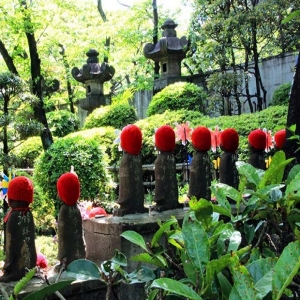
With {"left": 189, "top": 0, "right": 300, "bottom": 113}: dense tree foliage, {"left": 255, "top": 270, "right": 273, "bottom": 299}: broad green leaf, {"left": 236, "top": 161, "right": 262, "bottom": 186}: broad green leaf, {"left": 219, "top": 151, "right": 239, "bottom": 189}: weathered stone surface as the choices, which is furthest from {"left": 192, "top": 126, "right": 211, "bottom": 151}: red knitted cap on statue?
{"left": 189, "top": 0, "right": 300, "bottom": 113}: dense tree foliage

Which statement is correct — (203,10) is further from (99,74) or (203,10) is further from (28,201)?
(28,201)

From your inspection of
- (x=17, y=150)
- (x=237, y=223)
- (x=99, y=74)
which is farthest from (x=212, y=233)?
(x=99, y=74)

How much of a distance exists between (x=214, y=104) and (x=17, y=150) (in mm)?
5281

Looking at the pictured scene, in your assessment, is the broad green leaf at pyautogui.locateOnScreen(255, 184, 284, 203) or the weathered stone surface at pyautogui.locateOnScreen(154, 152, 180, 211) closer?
the broad green leaf at pyautogui.locateOnScreen(255, 184, 284, 203)

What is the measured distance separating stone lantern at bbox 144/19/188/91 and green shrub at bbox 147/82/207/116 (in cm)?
281

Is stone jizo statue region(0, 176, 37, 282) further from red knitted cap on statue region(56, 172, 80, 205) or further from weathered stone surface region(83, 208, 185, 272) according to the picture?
weathered stone surface region(83, 208, 185, 272)

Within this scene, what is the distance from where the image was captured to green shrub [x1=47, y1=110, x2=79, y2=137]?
15.2 meters

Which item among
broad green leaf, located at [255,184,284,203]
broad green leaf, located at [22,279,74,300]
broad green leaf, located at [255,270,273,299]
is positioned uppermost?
broad green leaf, located at [255,184,284,203]

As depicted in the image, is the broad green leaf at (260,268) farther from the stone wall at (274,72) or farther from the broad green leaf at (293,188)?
the stone wall at (274,72)

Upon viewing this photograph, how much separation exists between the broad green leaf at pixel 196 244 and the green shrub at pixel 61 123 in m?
14.2

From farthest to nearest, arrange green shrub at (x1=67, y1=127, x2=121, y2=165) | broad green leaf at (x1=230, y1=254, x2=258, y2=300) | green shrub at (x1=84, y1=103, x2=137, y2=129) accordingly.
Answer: green shrub at (x1=84, y1=103, x2=137, y2=129), green shrub at (x1=67, y1=127, x2=121, y2=165), broad green leaf at (x1=230, y1=254, x2=258, y2=300)

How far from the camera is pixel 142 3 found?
17.4m

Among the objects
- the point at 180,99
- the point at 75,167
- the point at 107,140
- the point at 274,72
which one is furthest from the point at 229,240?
the point at 274,72

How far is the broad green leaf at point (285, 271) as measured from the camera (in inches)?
28.9
